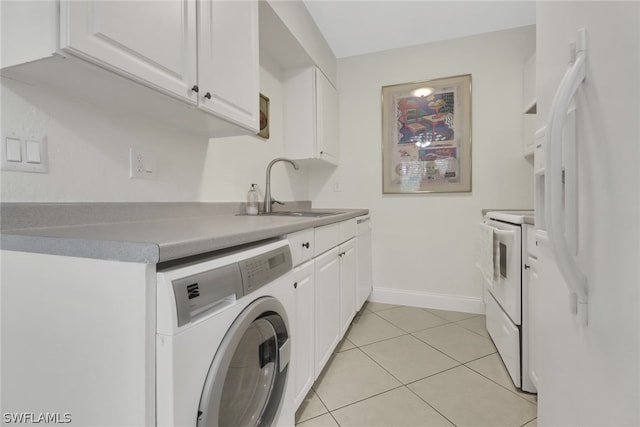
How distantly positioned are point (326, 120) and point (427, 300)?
6.34 ft

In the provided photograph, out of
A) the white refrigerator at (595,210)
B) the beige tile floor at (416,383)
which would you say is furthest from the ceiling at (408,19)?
the beige tile floor at (416,383)

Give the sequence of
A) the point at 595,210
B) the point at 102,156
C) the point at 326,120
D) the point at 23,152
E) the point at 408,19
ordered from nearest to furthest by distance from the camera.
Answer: the point at 595,210 < the point at 23,152 < the point at 102,156 < the point at 408,19 < the point at 326,120

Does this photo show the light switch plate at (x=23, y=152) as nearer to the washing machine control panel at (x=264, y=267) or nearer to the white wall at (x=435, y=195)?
the washing machine control panel at (x=264, y=267)

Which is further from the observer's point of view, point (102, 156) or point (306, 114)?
point (306, 114)

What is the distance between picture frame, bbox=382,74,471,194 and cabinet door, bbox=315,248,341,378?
133 cm

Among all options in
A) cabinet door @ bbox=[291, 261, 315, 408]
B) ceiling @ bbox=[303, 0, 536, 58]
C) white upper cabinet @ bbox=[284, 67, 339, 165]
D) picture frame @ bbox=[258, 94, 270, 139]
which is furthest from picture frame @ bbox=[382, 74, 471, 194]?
cabinet door @ bbox=[291, 261, 315, 408]

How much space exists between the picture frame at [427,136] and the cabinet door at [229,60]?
5.45ft

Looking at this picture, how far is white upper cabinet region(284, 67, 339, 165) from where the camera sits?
7.85ft

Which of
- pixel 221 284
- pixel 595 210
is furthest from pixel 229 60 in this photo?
pixel 595 210

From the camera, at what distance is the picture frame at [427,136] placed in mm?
2561

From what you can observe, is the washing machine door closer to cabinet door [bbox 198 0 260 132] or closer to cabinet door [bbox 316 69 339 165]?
cabinet door [bbox 198 0 260 132]

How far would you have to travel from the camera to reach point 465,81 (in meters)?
2.55

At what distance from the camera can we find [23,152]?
84cm

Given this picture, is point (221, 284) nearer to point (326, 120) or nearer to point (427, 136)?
point (326, 120)
